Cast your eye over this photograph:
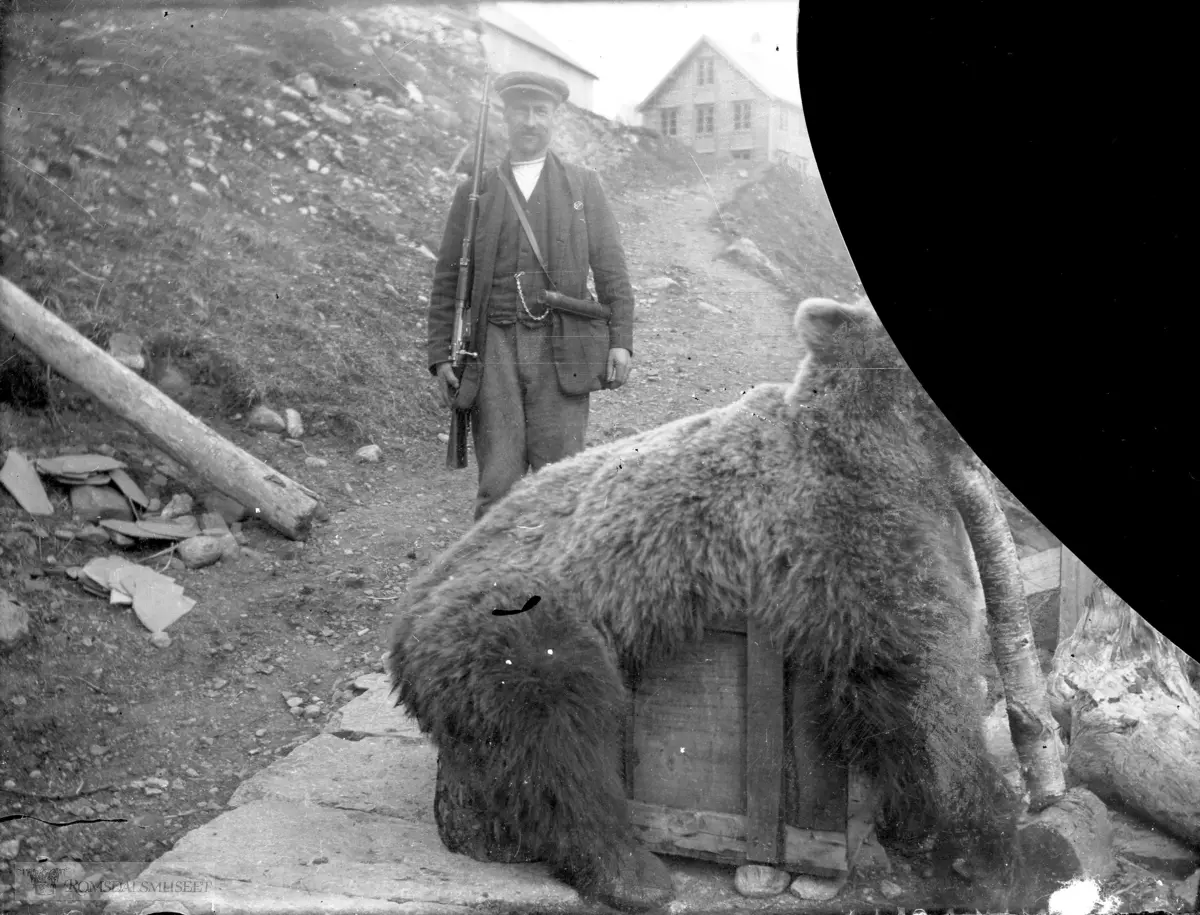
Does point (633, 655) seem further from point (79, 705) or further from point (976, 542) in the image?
point (79, 705)

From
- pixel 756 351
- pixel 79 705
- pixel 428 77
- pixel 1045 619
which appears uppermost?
pixel 428 77

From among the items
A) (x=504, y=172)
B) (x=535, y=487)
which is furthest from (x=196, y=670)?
(x=504, y=172)

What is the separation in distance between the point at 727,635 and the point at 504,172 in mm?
1033

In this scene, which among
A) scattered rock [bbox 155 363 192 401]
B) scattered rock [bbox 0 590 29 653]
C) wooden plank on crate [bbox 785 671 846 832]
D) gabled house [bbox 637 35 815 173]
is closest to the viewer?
wooden plank on crate [bbox 785 671 846 832]

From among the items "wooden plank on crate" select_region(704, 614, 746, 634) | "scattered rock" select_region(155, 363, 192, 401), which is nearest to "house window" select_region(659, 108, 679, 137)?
"wooden plank on crate" select_region(704, 614, 746, 634)

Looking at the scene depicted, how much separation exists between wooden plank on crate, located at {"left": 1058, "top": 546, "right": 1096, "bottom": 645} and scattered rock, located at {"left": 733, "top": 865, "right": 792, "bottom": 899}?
0.87 m

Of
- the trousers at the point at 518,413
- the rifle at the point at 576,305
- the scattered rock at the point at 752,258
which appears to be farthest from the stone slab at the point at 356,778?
the scattered rock at the point at 752,258

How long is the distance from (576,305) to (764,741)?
3.00 ft

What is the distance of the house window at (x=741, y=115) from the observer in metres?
1.94

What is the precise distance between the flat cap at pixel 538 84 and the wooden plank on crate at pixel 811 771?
1213mm

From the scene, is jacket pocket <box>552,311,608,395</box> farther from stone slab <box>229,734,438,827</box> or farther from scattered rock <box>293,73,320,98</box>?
stone slab <box>229,734,438,827</box>

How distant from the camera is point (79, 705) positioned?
2078 mm

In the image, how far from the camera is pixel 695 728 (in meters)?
1.83

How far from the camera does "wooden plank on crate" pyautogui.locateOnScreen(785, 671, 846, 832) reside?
1.77 metres
